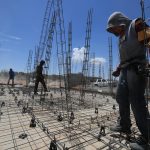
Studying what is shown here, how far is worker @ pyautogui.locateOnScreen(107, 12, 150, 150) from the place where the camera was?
2.03 m

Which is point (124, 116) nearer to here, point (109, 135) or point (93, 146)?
point (109, 135)

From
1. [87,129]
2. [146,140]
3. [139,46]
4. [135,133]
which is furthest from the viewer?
[87,129]

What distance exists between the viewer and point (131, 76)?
2152 millimetres

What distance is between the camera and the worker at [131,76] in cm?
203

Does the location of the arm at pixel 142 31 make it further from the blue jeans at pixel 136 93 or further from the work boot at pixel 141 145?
the work boot at pixel 141 145

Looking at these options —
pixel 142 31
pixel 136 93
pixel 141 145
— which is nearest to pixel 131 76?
pixel 136 93

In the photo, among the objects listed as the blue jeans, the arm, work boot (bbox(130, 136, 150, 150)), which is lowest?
work boot (bbox(130, 136, 150, 150))

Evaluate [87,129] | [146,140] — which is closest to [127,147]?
[146,140]

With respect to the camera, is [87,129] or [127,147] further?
[87,129]

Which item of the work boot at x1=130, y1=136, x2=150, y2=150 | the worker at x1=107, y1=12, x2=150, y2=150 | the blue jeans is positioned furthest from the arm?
the work boot at x1=130, y1=136, x2=150, y2=150

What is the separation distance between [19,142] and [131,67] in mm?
1368

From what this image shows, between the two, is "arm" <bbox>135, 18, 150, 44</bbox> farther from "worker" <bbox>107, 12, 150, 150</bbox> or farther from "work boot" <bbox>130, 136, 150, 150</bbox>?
"work boot" <bbox>130, 136, 150, 150</bbox>

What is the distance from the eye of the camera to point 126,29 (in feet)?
7.58

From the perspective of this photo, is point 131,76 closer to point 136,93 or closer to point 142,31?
point 136,93
